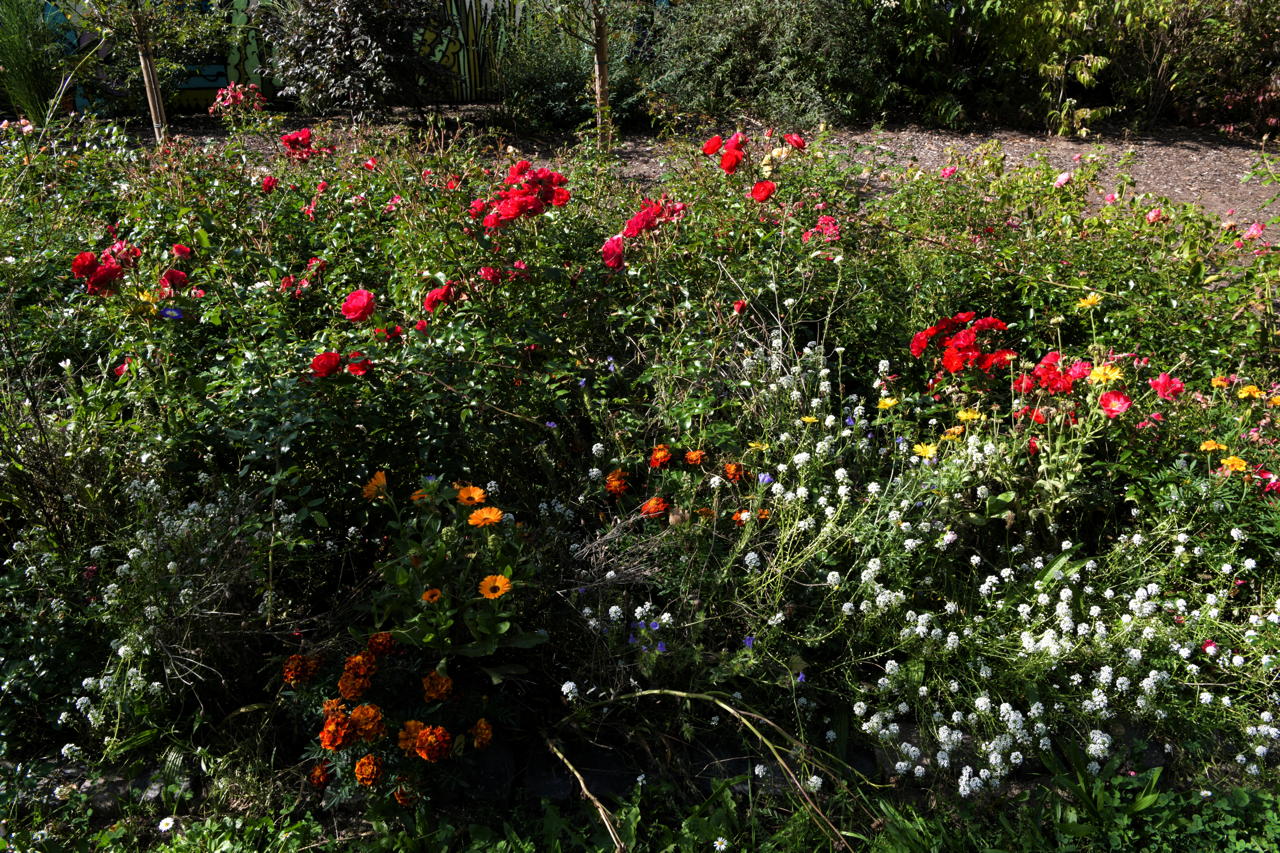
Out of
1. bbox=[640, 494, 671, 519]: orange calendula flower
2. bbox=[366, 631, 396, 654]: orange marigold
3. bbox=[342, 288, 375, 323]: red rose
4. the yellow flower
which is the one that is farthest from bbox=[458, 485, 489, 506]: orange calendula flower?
the yellow flower

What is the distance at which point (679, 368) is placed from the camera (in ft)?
9.36

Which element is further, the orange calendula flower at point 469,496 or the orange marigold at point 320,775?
the orange calendula flower at point 469,496

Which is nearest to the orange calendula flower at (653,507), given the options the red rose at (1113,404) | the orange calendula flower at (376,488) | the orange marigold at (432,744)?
the orange calendula flower at (376,488)

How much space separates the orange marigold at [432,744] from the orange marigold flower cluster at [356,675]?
0.52 ft

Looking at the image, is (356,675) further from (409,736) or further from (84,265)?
(84,265)

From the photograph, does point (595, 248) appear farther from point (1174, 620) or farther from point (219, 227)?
point (1174, 620)

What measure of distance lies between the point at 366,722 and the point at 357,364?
0.96 metres

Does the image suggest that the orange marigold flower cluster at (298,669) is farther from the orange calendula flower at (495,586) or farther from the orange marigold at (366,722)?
the orange calendula flower at (495,586)

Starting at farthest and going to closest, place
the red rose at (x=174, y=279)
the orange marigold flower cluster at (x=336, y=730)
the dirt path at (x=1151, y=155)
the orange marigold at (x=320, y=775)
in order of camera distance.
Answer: the dirt path at (x=1151, y=155)
the red rose at (x=174, y=279)
the orange marigold at (x=320, y=775)
the orange marigold flower cluster at (x=336, y=730)

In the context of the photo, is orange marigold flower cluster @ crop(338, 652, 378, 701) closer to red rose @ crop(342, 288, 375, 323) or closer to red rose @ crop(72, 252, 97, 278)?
red rose @ crop(342, 288, 375, 323)

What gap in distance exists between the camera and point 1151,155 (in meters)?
7.85

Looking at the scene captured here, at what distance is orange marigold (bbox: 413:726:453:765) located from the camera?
1836mm

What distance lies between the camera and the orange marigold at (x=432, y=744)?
1836 mm

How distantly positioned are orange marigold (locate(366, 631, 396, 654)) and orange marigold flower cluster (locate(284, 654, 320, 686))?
5.3 inches
